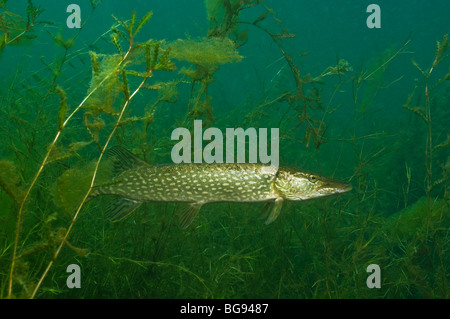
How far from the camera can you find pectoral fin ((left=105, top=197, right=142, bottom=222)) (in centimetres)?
321

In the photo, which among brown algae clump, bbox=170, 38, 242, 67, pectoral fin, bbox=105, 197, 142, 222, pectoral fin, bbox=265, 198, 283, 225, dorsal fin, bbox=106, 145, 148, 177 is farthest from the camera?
brown algae clump, bbox=170, 38, 242, 67

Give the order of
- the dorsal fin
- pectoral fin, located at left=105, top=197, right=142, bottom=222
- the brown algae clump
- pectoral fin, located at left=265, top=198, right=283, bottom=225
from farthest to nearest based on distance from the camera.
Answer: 1. the brown algae clump
2. pectoral fin, located at left=265, top=198, right=283, bottom=225
3. the dorsal fin
4. pectoral fin, located at left=105, top=197, right=142, bottom=222

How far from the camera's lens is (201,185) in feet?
11.4

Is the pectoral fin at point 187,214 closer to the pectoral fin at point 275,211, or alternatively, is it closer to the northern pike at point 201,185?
the northern pike at point 201,185

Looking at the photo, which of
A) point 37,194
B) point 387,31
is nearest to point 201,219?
point 37,194

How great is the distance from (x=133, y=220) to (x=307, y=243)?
2356 millimetres

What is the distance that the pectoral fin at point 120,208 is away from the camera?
3.21 m

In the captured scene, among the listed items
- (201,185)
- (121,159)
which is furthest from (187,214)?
(121,159)

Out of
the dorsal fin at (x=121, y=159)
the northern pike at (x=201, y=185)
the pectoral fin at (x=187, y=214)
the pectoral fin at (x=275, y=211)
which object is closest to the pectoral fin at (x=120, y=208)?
the northern pike at (x=201, y=185)

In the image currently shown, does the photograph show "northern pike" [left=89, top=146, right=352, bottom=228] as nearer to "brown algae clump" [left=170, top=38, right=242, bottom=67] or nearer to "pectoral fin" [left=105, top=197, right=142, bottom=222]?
"pectoral fin" [left=105, top=197, right=142, bottom=222]

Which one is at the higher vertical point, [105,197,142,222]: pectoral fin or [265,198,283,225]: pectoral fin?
[105,197,142,222]: pectoral fin

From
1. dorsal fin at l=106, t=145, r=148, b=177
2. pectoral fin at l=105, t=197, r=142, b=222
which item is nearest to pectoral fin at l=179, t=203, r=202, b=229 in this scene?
pectoral fin at l=105, t=197, r=142, b=222
